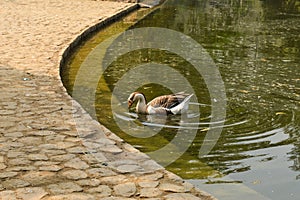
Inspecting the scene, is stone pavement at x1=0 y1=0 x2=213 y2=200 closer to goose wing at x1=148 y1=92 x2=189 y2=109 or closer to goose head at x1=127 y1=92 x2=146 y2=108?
goose head at x1=127 y1=92 x2=146 y2=108

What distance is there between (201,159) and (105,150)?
1270 mm

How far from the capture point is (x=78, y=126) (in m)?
7.21

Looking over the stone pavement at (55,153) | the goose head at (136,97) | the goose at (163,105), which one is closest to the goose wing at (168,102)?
the goose at (163,105)

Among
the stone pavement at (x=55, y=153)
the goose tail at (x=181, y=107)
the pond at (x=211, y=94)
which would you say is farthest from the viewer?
the goose tail at (x=181, y=107)

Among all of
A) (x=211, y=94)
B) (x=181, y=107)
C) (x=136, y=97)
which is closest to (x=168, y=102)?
(x=181, y=107)

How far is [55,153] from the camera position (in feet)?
20.7

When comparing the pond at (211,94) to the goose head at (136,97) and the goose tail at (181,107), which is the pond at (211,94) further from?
the goose head at (136,97)

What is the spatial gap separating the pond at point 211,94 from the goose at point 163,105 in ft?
0.38

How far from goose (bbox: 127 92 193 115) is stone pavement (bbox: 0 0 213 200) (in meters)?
1.06

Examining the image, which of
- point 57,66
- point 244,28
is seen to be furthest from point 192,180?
point 244,28

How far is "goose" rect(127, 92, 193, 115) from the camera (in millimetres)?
8633

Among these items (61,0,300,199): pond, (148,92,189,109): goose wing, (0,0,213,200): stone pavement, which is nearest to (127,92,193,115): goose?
(148,92,189,109): goose wing

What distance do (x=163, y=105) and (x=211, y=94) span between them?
1434 millimetres

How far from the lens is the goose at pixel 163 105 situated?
8.63 m
